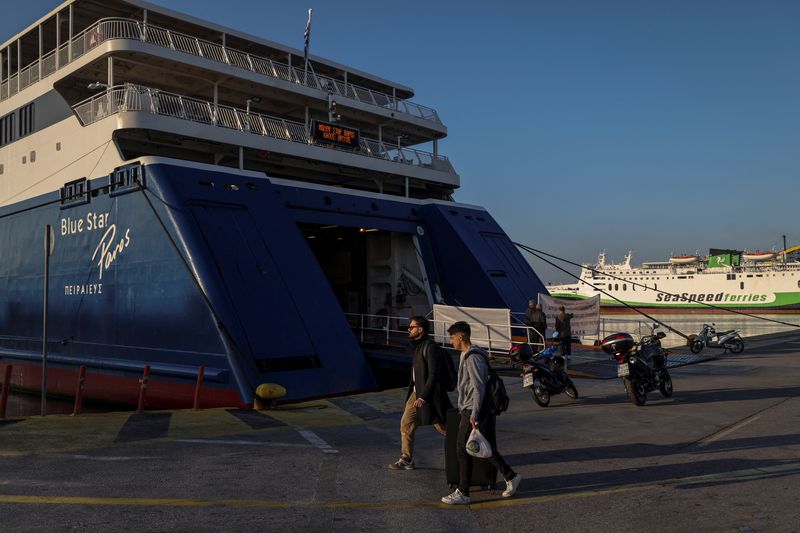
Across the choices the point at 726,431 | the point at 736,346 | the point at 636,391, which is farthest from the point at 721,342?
the point at 726,431

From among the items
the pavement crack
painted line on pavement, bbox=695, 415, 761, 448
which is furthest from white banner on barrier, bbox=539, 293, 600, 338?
painted line on pavement, bbox=695, 415, 761, 448

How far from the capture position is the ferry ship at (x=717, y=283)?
61781mm

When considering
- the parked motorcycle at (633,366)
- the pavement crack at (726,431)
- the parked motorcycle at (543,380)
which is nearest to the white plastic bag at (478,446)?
the pavement crack at (726,431)

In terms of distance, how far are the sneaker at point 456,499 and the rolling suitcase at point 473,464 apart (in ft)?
0.49

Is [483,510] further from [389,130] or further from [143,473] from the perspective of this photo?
[389,130]

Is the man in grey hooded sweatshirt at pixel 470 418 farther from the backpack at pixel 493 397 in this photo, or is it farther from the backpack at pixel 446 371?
the backpack at pixel 446 371

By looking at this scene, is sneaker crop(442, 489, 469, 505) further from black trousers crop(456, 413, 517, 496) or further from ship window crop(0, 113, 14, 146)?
ship window crop(0, 113, 14, 146)

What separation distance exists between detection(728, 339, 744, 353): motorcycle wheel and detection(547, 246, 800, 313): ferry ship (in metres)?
37.6

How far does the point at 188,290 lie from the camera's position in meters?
12.2

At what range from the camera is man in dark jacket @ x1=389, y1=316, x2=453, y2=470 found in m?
6.23

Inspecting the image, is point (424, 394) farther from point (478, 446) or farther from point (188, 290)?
point (188, 290)

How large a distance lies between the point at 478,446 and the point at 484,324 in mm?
9369

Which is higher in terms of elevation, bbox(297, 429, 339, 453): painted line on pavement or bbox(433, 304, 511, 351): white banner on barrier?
bbox(433, 304, 511, 351): white banner on barrier

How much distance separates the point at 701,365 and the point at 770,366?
5.11 feet
